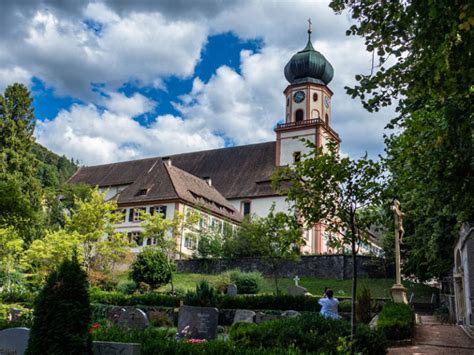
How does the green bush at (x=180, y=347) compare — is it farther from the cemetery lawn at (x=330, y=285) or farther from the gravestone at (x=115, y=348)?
the cemetery lawn at (x=330, y=285)

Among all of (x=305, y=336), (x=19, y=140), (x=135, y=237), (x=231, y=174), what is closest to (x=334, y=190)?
(x=305, y=336)

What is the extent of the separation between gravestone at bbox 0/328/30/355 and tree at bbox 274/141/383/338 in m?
5.53

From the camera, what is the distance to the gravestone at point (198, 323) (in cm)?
1517

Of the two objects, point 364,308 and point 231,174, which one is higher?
point 231,174

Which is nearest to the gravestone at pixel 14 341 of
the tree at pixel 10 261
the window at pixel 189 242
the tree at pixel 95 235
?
the tree at pixel 10 261

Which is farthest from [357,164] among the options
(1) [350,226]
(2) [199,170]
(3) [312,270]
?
(2) [199,170]

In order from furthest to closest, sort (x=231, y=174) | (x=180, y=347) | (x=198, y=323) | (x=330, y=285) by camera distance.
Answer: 1. (x=231, y=174)
2. (x=330, y=285)
3. (x=198, y=323)
4. (x=180, y=347)

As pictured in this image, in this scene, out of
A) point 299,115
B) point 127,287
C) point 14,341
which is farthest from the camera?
point 299,115

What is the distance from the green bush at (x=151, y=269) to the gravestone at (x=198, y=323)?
59.9 feet

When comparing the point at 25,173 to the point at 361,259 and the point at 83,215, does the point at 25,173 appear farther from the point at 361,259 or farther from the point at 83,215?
the point at 361,259

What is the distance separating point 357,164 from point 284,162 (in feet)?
155

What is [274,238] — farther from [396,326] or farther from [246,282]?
[396,326]

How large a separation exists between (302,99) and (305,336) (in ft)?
164

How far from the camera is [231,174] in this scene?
62312 millimetres
